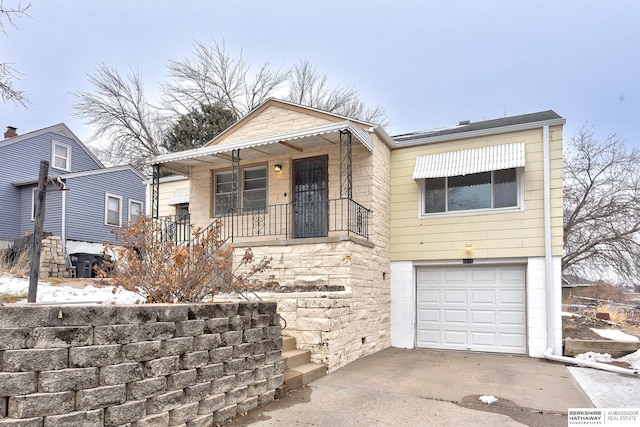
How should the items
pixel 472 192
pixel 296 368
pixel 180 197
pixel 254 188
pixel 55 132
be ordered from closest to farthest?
pixel 296 368 < pixel 472 192 < pixel 254 188 < pixel 180 197 < pixel 55 132

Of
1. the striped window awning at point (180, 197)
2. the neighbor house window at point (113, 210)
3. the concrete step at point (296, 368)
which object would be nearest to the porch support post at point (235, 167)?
the striped window awning at point (180, 197)

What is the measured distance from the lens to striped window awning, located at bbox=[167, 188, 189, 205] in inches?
496

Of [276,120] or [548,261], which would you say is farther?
[276,120]

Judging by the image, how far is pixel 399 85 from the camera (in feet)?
68.5

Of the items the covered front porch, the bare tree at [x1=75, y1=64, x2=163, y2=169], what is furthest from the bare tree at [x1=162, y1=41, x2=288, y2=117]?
the covered front porch

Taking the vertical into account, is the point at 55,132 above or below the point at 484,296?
above

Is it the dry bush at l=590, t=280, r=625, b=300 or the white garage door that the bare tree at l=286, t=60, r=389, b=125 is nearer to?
the dry bush at l=590, t=280, r=625, b=300

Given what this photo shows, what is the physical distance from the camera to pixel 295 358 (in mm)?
6363

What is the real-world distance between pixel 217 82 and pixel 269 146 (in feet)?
49.5

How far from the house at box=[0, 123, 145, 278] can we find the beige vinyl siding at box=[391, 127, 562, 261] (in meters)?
12.3

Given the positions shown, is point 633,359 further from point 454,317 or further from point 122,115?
point 122,115

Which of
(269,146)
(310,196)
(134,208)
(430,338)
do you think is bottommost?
(430,338)

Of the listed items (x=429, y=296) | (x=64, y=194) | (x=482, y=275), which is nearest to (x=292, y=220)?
(x=429, y=296)

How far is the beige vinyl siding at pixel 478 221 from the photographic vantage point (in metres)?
8.74
